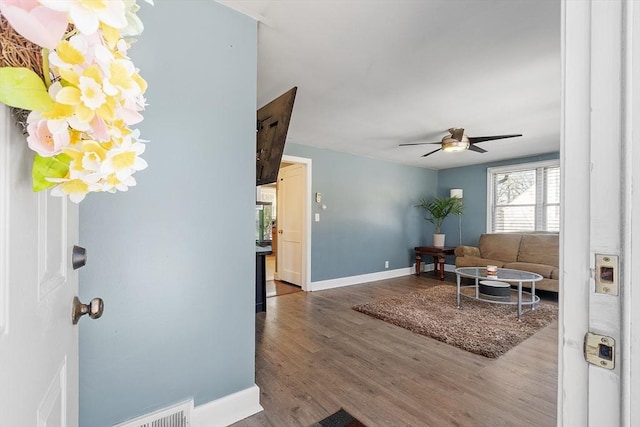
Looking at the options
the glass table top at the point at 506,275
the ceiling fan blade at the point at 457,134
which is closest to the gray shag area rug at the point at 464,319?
the glass table top at the point at 506,275

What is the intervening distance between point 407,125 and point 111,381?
3.65 metres

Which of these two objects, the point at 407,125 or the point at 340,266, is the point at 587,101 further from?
the point at 340,266

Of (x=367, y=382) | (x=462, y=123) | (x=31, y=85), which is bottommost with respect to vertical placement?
(x=367, y=382)

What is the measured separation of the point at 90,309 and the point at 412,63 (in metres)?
2.44

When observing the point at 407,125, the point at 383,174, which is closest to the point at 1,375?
the point at 407,125

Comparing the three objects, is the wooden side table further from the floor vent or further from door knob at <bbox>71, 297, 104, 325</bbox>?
door knob at <bbox>71, 297, 104, 325</bbox>

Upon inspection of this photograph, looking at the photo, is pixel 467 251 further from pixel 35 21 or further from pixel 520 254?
pixel 35 21

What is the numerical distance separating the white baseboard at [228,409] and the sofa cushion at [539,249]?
485 centimetres

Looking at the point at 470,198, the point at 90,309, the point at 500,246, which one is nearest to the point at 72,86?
the point at 90,309

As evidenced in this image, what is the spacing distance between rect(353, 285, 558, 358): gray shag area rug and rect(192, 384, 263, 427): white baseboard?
183cm

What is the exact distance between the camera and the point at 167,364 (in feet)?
4.52

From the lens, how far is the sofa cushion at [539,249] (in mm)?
4348

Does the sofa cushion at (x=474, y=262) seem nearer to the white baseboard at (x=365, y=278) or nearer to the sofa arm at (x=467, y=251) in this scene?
the sofa arm at (x=467, y=251)

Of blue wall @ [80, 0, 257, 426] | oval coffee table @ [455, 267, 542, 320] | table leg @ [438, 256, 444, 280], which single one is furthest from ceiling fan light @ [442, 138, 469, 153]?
blue wall @ [80, 0, 257, 426]
